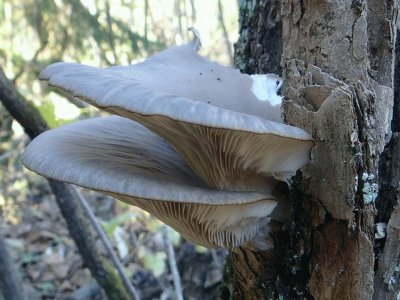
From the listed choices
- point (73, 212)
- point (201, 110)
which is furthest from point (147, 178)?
point (73, 212)

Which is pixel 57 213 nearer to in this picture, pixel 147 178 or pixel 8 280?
pixel 8 280

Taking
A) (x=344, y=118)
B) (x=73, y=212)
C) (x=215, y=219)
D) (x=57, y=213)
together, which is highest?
(x=344, y=118)

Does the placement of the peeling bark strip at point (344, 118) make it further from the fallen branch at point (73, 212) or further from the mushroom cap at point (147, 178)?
the fallen branch at point (73, 212)

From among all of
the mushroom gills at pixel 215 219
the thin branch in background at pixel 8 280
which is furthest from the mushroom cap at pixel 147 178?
the thin branch in background at pixel 8 280

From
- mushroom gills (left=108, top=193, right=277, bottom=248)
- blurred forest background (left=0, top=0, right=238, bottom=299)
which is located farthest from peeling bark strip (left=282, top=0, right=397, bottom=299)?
blurred forest background (left=0, top=0, right=238, bottom=299)

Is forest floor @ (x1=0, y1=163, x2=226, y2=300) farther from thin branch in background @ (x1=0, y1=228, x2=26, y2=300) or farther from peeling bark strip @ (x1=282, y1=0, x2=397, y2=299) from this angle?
peeling bark strip @ (x1=282, y1=0, x2=397, y2=299)

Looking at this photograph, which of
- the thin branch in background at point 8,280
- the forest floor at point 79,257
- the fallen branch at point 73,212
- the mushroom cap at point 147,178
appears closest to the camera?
the mushroom cap at point 147,178

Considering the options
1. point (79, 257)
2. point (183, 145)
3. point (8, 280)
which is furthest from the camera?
point (79, 257)

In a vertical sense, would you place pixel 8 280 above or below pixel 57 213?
above
